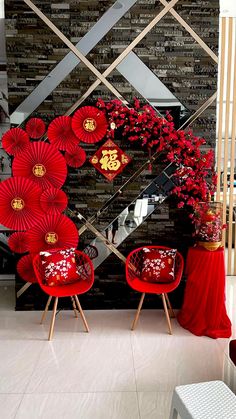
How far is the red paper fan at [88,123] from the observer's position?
158 inches

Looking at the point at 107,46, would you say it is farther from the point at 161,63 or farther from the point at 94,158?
the point at 94,158

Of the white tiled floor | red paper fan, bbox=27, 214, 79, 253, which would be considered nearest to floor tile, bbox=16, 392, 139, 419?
the white tiled floor

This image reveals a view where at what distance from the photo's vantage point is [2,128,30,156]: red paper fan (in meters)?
4.03

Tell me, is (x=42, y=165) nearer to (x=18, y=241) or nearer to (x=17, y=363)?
(x=18, y=241)

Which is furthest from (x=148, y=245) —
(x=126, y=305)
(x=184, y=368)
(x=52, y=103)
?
(x=52, y=103)

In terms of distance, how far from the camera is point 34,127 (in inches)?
159

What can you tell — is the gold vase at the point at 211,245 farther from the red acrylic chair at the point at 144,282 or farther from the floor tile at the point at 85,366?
the floor tile at the point at 85,366

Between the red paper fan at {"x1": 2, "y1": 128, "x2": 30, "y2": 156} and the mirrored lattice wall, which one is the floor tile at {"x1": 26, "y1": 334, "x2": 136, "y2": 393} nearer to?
the mirrored lattice wall

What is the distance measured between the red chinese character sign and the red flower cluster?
0.13 meters

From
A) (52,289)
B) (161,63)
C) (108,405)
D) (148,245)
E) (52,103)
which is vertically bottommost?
(108,405)

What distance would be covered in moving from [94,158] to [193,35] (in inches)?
62.8

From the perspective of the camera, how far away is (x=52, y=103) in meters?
4.07

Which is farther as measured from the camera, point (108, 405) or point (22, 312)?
point (22, 312)

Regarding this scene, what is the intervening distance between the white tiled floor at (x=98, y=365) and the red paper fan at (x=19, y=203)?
1.00 metres
